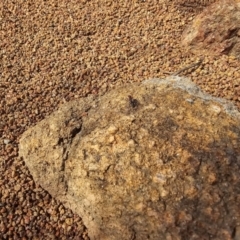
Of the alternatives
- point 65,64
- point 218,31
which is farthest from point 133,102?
point 218,31

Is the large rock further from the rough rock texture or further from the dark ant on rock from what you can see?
the rough rock texture

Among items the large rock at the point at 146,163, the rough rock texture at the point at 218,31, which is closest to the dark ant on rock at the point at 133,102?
the large rock at the point at 146,163

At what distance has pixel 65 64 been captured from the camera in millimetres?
2740

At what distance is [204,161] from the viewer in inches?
73.4

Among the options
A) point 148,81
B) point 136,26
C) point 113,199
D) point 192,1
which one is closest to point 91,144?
point 113,199

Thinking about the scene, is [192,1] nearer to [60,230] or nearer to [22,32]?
[22,32]

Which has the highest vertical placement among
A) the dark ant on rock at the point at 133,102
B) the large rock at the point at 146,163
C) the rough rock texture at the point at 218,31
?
the rough rock texture at the point at 218,31

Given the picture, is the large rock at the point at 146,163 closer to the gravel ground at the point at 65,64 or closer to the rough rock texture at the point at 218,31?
the gravel ground at the point at 65,64

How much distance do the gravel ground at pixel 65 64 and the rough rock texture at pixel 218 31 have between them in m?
0.10

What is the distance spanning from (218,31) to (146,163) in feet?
4.51

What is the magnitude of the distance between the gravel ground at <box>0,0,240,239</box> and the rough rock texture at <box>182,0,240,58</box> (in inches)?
4.1

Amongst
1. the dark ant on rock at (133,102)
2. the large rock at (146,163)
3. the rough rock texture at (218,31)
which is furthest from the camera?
the rough rock texture at (218,31)

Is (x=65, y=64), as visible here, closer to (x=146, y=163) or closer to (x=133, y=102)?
(x=133, y=102)

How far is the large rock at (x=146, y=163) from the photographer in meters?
1.79
